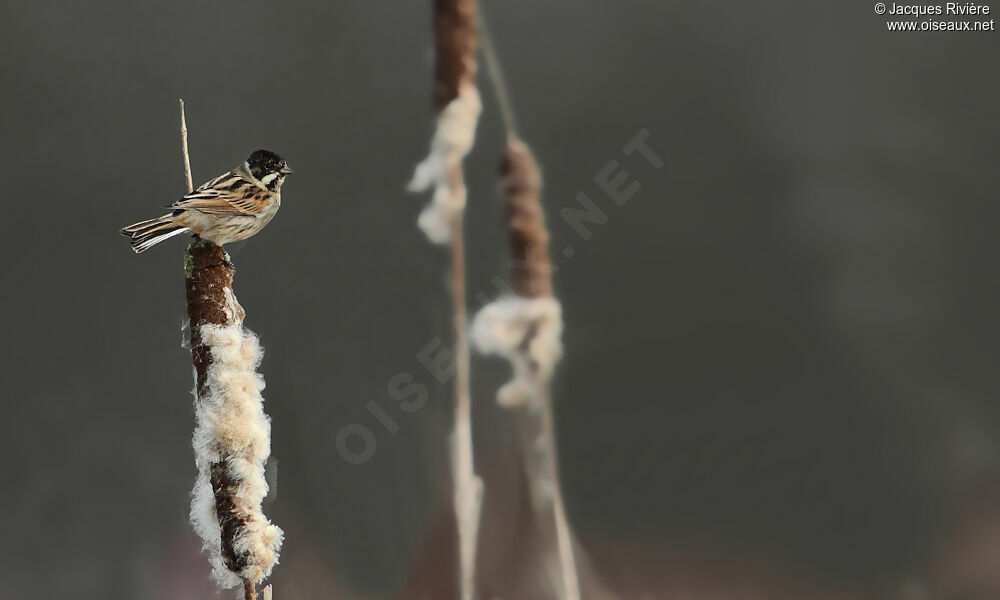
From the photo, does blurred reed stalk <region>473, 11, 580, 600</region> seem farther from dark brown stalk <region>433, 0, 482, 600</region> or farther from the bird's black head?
the bird's black head

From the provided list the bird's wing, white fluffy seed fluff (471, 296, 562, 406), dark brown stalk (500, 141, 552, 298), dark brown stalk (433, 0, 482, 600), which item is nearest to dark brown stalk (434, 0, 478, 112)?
dark brown stalk (433, 0, 482, 600)

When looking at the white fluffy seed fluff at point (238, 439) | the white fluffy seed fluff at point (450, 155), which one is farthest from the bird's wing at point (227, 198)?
the white fluffy seed fluff at point (450, 155)

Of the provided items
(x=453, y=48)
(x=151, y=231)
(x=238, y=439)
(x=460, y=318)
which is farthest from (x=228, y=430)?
(x=453, y=48)

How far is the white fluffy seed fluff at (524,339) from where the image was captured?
1.65 m

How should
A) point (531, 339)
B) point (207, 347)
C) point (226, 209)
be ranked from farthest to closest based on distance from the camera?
point (531, 339) < point (226, 209) < point (207, 347)

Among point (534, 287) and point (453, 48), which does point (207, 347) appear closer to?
point (534, 287)

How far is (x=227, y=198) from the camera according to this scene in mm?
1161

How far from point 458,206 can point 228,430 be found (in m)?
0.76

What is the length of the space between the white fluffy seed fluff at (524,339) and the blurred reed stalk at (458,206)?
0.18 feet

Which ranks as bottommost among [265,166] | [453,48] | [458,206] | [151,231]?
[151,231]

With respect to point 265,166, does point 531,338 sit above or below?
below

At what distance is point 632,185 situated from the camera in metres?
1.72

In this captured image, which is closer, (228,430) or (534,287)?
(228,430)

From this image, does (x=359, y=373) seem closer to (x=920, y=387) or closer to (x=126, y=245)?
(x=126, y=245)
